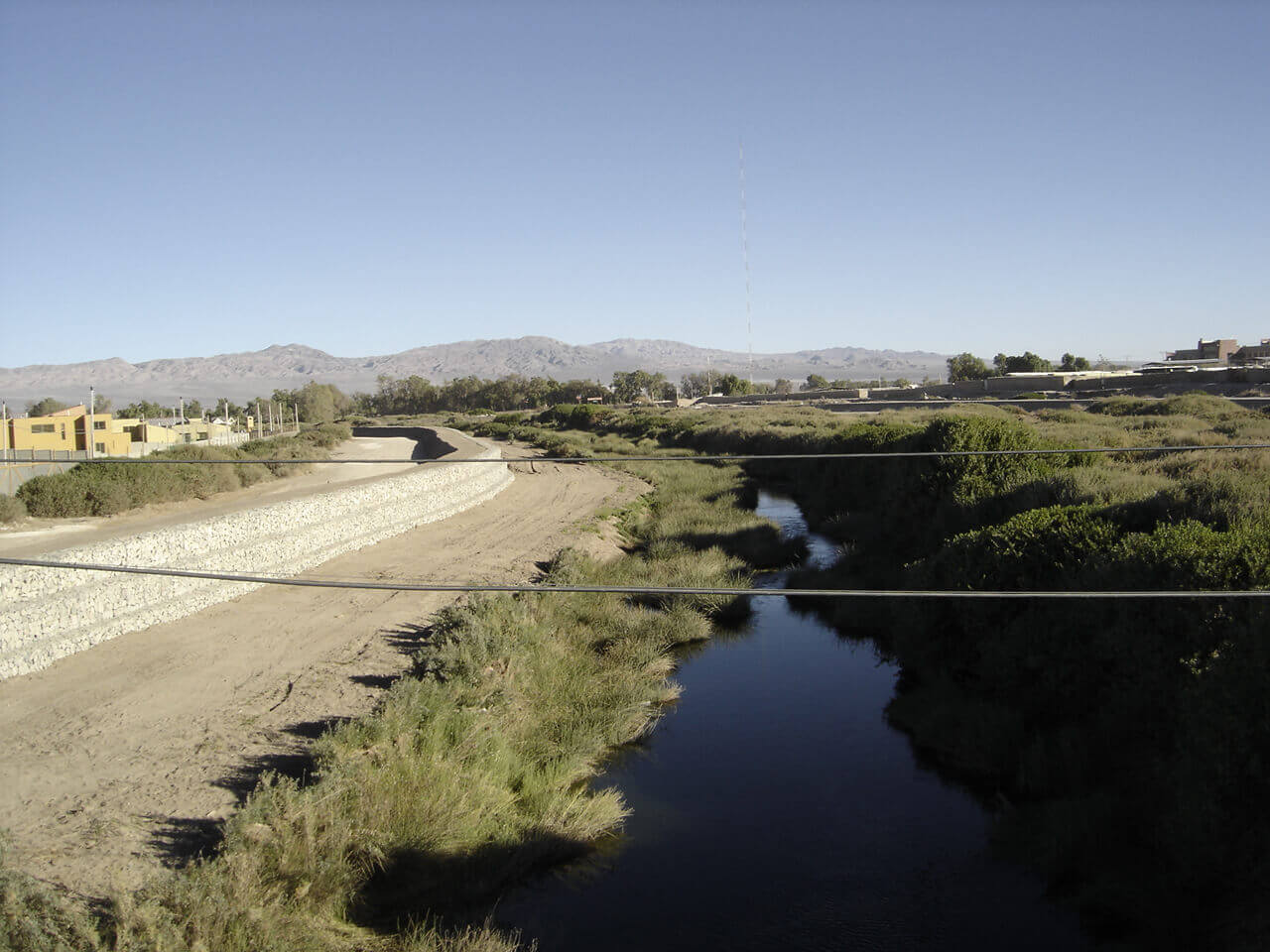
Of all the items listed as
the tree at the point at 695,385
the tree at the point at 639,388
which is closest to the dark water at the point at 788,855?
the tree at the point at 639,388

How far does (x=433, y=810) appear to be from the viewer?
28.2 feet

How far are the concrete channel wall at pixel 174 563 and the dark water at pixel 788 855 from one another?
27.4ft

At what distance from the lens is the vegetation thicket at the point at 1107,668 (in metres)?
7.13

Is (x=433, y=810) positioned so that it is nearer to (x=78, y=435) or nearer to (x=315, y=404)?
(x=78, y=435)

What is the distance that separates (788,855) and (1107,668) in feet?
13.9

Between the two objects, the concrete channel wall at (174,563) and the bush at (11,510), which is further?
the bush at (11,510)

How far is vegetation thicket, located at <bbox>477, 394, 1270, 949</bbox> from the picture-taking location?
23.4 ft

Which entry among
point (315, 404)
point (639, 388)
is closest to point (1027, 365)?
point (639, 388)

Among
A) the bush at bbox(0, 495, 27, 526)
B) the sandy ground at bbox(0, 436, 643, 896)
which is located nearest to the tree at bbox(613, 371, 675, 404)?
the bush at bbox(0, 495, 27, 526)

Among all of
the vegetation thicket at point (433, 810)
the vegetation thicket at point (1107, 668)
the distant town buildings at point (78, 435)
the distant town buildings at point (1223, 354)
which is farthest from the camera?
the distant town buildings at point (1223, 354)

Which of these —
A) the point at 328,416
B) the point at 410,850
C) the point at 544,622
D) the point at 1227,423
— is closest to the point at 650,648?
the point at 544,622

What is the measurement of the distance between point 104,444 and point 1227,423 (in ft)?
139

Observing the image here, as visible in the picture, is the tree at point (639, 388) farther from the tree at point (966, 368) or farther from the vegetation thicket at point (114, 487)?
→ the vegetation thicket at point (114, 487)

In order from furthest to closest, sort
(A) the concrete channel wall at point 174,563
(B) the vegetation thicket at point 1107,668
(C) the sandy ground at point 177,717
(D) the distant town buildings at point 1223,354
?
(D) the distant town buildings at point 1223,354 → (A) the concrete channel wall at point 174,563 → (C) the sandy ground at point 177,717 → (B) the vegetation thicket at point 1107,668
